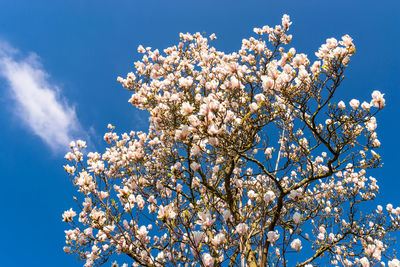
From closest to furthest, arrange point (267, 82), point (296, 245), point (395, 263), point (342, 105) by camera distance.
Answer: point (395, 263) < point (267, 82) < point (296, 245) < point (342, 105)

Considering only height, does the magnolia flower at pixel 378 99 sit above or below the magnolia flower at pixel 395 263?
above

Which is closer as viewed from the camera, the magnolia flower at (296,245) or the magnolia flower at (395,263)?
the magnolia flower at (395,263)

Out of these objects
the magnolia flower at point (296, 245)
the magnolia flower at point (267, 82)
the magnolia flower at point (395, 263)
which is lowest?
the magnolia flower at point (395, 263)

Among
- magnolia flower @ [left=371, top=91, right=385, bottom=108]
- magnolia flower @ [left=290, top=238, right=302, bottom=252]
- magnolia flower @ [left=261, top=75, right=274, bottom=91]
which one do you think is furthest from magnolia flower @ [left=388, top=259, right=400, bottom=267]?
magnolia flower @ [left=261, top=75, right=274, bottom=91]

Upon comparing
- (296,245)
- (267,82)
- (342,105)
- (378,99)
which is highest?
(267,82)

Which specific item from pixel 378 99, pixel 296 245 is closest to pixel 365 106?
pixel 378 99

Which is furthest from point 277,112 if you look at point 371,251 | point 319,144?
point 371,251

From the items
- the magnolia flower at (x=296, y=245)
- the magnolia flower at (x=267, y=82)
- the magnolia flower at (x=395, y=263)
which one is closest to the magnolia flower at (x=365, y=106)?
the magnolia flower at (x=267, y=82)

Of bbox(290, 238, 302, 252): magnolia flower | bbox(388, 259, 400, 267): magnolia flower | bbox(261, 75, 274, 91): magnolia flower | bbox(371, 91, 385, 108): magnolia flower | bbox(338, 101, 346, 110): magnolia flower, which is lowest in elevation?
bbox(388, 259, 400, 267): magnolia flower

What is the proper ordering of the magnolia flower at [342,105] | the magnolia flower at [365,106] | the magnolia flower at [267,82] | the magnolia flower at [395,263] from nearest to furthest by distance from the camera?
the magnolia flower at [395,263], the magnolia flower at [267,82], the magnolia flower at [365,106], the magnolia flower at [342,105]

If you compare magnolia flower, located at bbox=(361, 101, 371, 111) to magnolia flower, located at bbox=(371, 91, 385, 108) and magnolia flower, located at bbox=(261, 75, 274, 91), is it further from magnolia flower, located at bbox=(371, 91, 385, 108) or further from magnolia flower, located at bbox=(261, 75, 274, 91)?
magnolia flower, located at bbox=(261, 75, 274, 91)

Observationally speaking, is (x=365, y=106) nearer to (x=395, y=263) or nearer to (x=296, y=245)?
(x=395, y=263)

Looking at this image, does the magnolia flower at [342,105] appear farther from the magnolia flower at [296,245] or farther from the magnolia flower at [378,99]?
the magnolia flower at [296,245]

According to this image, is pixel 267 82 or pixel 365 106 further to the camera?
pixel 365 106
